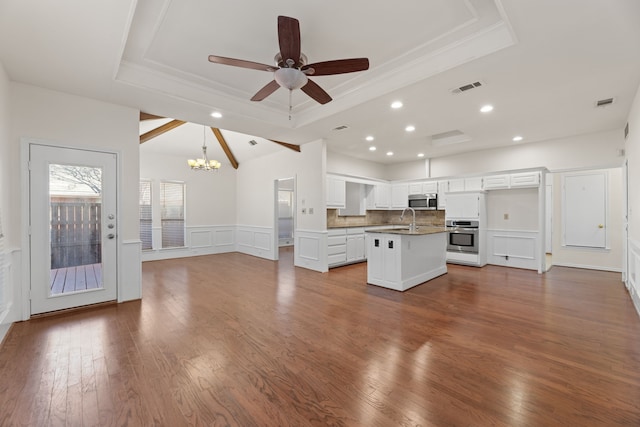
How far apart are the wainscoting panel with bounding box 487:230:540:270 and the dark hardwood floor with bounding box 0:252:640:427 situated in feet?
5.54

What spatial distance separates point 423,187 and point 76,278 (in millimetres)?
7228

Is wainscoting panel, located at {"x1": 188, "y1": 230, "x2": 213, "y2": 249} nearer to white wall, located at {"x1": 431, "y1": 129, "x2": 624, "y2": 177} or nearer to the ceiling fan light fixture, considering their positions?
the ceiling fan light fixture

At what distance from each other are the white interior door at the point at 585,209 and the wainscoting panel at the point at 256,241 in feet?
23.0

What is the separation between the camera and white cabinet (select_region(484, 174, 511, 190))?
20.3 ft

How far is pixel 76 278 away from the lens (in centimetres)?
370

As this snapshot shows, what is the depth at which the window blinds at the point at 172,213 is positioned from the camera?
7648 millimetres

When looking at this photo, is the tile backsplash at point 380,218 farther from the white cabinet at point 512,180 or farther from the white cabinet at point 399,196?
the white cabinet at point 512,180

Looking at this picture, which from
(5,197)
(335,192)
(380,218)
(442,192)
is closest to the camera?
(5,197)

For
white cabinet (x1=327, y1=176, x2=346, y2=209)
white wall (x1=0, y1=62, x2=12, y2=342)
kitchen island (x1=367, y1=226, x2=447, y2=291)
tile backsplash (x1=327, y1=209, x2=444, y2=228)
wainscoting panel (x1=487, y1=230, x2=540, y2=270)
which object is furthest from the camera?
tile backsplash (x1=327, y1=209, x2=444, y2=228)

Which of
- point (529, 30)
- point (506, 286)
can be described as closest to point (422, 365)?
point (529, 30)

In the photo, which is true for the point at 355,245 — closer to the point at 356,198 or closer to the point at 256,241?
the point at 356,198

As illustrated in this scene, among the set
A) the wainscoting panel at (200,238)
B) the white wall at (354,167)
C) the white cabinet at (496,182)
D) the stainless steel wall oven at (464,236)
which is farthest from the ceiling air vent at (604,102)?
the wainscoting panel at (200,238)

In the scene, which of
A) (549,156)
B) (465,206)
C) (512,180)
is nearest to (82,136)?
(465,206)

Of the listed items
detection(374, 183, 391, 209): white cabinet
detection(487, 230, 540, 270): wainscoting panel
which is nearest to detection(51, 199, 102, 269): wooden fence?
detection(374, 183, 391, 209): white cabinet
